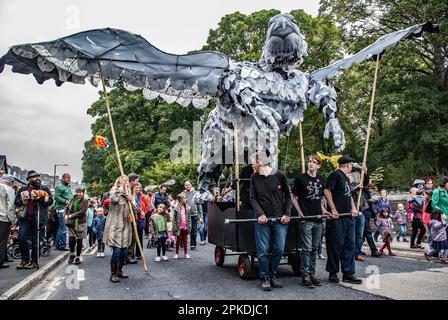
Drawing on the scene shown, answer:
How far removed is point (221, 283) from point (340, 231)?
6.43 feet

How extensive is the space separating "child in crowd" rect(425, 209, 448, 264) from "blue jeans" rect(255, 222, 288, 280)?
4394 millimetres

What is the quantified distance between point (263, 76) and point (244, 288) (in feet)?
12.2

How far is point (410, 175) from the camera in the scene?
2609cm

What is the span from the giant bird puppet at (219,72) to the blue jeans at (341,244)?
5.43 ft

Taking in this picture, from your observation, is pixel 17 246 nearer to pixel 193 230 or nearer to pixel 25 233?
pixel 25 233

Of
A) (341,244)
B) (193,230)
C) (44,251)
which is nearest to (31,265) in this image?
(44,251)

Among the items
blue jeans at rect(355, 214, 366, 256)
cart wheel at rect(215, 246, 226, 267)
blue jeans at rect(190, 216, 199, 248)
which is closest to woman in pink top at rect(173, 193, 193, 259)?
cart wheel at rect(215, 246, 226, 267)

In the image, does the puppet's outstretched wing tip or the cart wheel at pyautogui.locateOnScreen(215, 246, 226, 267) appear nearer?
the puppet's outstretched wing tip

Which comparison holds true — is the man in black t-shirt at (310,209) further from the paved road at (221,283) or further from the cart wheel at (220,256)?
the cart wheel at (220,256)

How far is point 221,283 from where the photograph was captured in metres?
6.97

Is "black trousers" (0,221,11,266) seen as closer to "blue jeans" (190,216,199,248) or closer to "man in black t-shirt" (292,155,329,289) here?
"blue jeans" (190,216,199,248)

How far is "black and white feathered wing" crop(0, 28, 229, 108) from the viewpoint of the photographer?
689cm

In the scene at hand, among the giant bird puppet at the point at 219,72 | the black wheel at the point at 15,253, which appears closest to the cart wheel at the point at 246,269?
the giant bird puppet at the point at 219,72
